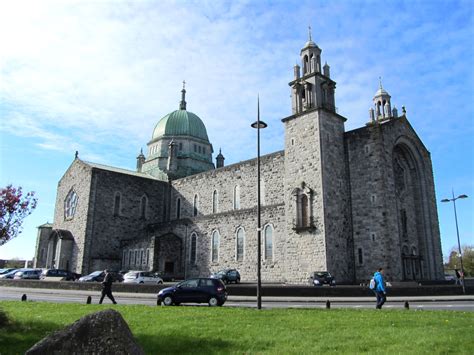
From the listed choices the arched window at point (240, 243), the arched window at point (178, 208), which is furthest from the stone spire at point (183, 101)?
the arched window at point (240, 243)

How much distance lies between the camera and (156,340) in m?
9.61

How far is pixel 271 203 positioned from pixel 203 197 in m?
11.7

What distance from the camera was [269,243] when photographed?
123 ft

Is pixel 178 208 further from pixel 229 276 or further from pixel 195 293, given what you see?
pixel 195 293

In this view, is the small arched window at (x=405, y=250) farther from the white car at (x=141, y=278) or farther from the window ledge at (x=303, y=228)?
the white car at (x=141, y=278)

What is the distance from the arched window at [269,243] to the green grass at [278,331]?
22.5 meters

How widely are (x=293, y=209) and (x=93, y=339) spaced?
3003cm

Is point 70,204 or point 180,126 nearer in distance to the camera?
point 70,204

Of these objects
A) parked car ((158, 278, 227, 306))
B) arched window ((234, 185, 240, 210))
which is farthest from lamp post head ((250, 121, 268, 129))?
arched window ((234, 185, 240, 210))

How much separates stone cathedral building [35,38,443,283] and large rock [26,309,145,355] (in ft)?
90.6

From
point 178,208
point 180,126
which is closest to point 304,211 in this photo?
point 178,208

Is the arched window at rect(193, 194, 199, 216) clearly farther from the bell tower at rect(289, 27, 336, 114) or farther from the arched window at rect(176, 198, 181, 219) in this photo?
the bell tower at rect(289, 27, 336, 114)

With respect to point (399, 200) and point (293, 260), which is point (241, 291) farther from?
point (399, 200)

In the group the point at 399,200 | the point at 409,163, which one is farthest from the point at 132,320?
the point at 409,163
